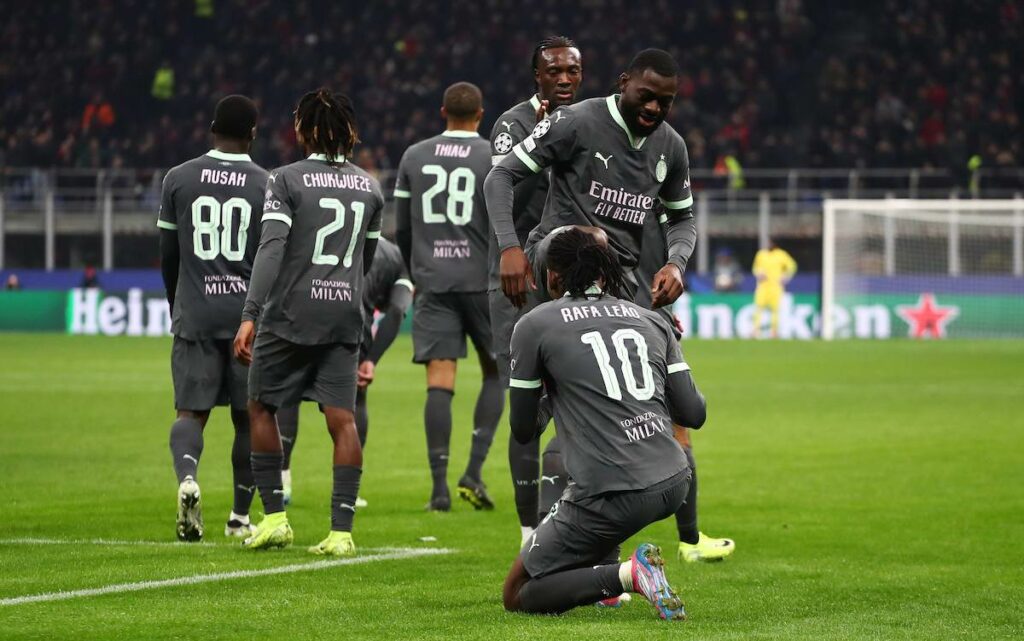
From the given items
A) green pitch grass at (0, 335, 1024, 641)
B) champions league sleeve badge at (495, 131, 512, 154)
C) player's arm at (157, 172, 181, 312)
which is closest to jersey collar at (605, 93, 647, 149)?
champions league sleeve badge at (495, 131, 512, 154)

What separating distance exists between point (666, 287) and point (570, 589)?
1.30 metres

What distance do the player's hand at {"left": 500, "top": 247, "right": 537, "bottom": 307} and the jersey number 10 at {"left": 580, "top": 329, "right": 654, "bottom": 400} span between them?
2.17 ft

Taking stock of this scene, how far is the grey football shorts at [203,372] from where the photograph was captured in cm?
753

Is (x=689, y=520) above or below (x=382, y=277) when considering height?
below

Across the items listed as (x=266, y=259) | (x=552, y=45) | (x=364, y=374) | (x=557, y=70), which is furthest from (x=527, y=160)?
(x=364, y=374)

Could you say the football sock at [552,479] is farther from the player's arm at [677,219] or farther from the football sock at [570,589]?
the football sock at [570,589]

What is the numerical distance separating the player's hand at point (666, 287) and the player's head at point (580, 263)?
1.98ft

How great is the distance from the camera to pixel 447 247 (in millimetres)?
9203

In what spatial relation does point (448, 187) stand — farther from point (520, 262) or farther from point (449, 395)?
point (520, 262)

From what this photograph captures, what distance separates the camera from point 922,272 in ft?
93.3

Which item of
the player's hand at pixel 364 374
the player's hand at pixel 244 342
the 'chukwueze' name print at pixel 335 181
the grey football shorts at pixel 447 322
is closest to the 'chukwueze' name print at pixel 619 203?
the 'chukwueze' name print at pixel 335 181

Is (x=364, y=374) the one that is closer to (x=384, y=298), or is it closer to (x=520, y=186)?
(x=384, y=298)

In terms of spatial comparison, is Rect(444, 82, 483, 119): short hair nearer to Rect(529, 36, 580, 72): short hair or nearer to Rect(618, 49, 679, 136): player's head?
Rect(529, 36, 580, 72): short hair

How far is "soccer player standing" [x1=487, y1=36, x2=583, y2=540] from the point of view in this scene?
6895 mm
